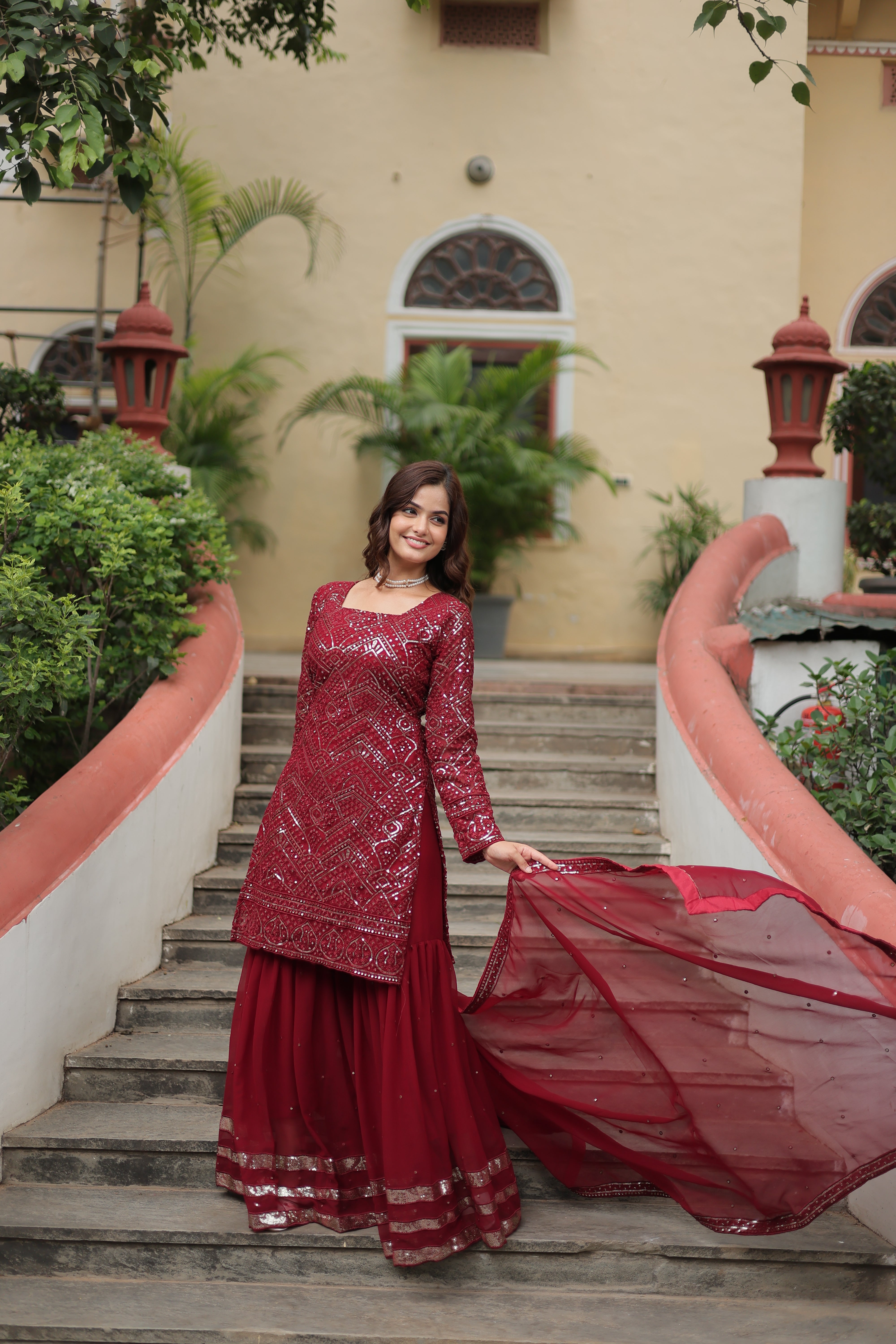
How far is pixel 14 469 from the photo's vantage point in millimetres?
4316

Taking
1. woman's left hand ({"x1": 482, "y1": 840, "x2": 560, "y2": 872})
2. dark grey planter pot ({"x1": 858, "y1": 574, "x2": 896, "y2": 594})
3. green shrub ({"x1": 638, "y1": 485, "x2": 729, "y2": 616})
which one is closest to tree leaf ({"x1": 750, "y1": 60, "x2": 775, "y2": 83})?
woman's left hand ({"x1": 482, "y1": 840, "x2": 560, "y2": 872})

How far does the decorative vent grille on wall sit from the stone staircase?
8.44 m

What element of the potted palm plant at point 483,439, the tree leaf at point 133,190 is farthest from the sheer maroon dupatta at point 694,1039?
the potted palm plant at point 483,439

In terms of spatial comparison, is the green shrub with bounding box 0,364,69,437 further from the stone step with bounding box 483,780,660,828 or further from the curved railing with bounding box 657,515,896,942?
the curved railing with bounding box 657,515,896,942

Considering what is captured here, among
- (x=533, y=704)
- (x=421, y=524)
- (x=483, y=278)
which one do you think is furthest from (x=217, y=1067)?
(x=483, y=278)

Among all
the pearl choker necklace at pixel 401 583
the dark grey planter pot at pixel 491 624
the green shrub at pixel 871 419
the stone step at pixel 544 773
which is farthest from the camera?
the dark grey planter pot at pixel 491 624

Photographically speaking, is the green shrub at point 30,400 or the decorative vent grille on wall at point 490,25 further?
the decorative vent grille on wall at point 490,25

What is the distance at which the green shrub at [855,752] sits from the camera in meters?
3.64

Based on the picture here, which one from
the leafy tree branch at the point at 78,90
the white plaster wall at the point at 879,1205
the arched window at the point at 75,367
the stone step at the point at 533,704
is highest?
the arched window at the point at 75,367

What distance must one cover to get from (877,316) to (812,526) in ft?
15.3

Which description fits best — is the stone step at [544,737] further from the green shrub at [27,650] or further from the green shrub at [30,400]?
the green shrub at [30,400]

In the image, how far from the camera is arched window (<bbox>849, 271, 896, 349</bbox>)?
10.1 metres

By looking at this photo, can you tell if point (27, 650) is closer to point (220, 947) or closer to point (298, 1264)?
point (220, 947)

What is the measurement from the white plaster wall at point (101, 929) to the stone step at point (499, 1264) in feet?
1.47
